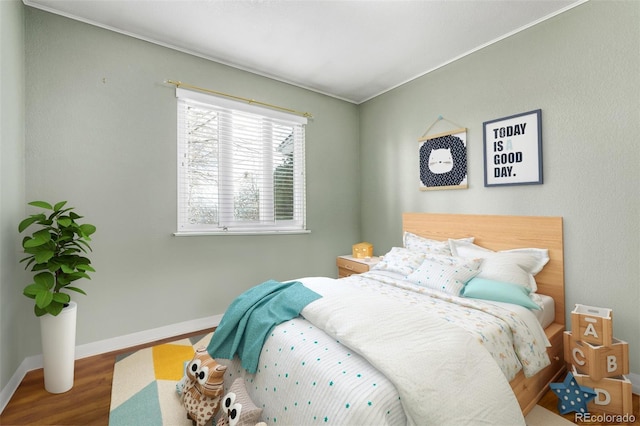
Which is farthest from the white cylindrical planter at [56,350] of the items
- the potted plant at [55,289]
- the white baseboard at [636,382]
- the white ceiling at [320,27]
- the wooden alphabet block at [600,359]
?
the white baseboard at [636,382]

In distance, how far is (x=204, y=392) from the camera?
5.33 feet

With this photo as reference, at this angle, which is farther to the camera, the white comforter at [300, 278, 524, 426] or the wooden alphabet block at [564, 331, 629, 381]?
the wooden alphabet block at [564, 331, 629, 381]

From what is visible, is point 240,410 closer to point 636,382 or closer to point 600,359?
point 600,359

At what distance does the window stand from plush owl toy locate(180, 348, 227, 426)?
160 centimetres

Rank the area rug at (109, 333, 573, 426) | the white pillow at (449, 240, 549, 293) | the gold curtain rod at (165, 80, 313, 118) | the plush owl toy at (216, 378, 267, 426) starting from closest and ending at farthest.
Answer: the plush owl toy at (216, 378, 267, 426)
the area rug at (109, 333, 573, 426)
the white pillow at (449, 240, 549, 293)
the gold curtain rod at (165, 80, 313, 118)

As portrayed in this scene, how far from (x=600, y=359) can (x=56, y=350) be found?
11.4 feet

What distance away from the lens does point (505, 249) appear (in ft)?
8.70

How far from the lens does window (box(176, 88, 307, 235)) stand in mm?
2988

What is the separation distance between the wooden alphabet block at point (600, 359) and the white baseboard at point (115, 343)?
299 centimetres

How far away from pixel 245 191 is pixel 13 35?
2.07 metres

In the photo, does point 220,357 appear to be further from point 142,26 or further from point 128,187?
point 142,26

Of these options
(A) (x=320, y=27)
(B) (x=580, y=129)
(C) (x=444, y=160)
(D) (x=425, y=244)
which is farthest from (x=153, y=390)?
(B) (x=580, y=129)

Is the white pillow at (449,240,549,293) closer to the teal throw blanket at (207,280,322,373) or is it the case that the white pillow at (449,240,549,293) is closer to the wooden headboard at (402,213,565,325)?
the wooden headboard at (402,213,565,325)

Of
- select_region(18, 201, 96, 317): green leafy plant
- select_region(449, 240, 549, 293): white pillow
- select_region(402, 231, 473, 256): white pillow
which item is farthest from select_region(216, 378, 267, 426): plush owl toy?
select_region(402, 231, 473, 256): white pillow
